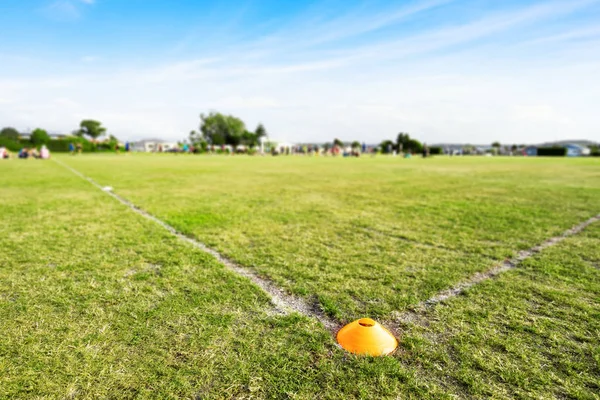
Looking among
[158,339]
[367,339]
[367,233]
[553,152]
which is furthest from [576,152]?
Result: [158,339]

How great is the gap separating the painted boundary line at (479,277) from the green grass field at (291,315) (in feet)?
0.22

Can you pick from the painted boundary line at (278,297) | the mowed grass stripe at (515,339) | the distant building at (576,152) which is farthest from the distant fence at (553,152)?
the painted boundary line at (278,297)

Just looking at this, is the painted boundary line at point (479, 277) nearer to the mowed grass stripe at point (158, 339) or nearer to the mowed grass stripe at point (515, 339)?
the mowed grass stripe at point (515, 339)

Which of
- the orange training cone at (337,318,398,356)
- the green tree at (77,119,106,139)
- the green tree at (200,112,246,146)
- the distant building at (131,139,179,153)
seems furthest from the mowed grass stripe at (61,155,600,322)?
the green tree at (77,119,106,139)

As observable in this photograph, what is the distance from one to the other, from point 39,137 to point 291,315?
8003cm

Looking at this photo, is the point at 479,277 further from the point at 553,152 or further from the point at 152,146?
the point at 152,146

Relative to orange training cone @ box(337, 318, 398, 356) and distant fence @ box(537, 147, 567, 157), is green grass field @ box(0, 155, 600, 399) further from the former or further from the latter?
distant fence @ box(537, 147, 567, 157)

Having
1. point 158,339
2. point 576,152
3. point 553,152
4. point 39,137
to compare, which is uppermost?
point 39,137

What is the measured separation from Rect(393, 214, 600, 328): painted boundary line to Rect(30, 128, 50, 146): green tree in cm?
7212

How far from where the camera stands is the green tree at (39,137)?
58400 mm

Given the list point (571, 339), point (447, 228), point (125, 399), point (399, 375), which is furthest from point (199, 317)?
point (447, 228)

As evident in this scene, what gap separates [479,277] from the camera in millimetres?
3410

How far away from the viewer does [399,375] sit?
6.39 feet

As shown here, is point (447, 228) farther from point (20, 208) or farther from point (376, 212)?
point (20, 208)
